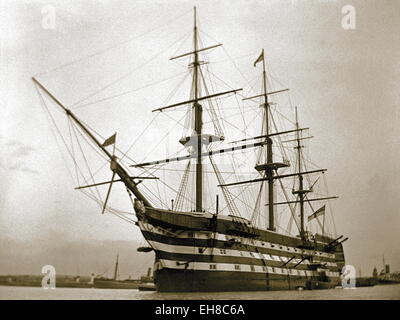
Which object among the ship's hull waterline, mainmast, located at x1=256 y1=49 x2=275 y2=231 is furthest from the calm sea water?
mainmast, located at x1=256 y1=49 x2=275 y2=231

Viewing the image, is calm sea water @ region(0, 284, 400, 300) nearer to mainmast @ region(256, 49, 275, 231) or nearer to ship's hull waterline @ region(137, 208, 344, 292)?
ship's hull waterline @ region(137, 208, 344, 292)

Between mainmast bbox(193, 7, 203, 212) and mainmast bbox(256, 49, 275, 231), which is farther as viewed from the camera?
mainmast bbox(256, 49, 275, 231)

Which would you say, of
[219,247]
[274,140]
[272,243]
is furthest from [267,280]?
[274,140]

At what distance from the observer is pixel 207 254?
23469 mm

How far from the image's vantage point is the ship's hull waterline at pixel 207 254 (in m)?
22.4

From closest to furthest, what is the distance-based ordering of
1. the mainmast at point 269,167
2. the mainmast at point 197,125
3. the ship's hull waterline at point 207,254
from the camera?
1. the ship's hull waterline at point 207,254
2. the mainmast at point 197,125
3. the mainmast at point 269,167

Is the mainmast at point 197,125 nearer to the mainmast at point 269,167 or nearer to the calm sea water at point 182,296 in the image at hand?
the calm sea water at point 182,296

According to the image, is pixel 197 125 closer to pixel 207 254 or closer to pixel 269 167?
pixel 207 254

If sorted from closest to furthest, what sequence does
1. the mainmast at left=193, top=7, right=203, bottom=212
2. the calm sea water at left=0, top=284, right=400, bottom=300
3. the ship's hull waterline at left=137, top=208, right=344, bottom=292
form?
the calm sea water at left=0, top=284, right=400, bottom=300 → the ship's hull waterline at left=137, top=208, right=344, bottom=292 → the mainmast at left=193, top=7, right=203, bottom=212

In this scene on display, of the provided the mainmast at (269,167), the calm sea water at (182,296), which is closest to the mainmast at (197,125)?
the calm sea water at (182,296)

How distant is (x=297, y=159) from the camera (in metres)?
46.8

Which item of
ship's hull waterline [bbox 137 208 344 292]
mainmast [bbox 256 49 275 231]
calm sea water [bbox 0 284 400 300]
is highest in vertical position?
mainmast [bbox 256 49 275 231]

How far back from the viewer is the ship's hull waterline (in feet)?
73.4

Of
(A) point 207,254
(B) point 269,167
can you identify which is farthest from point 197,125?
(B) point 269,167
